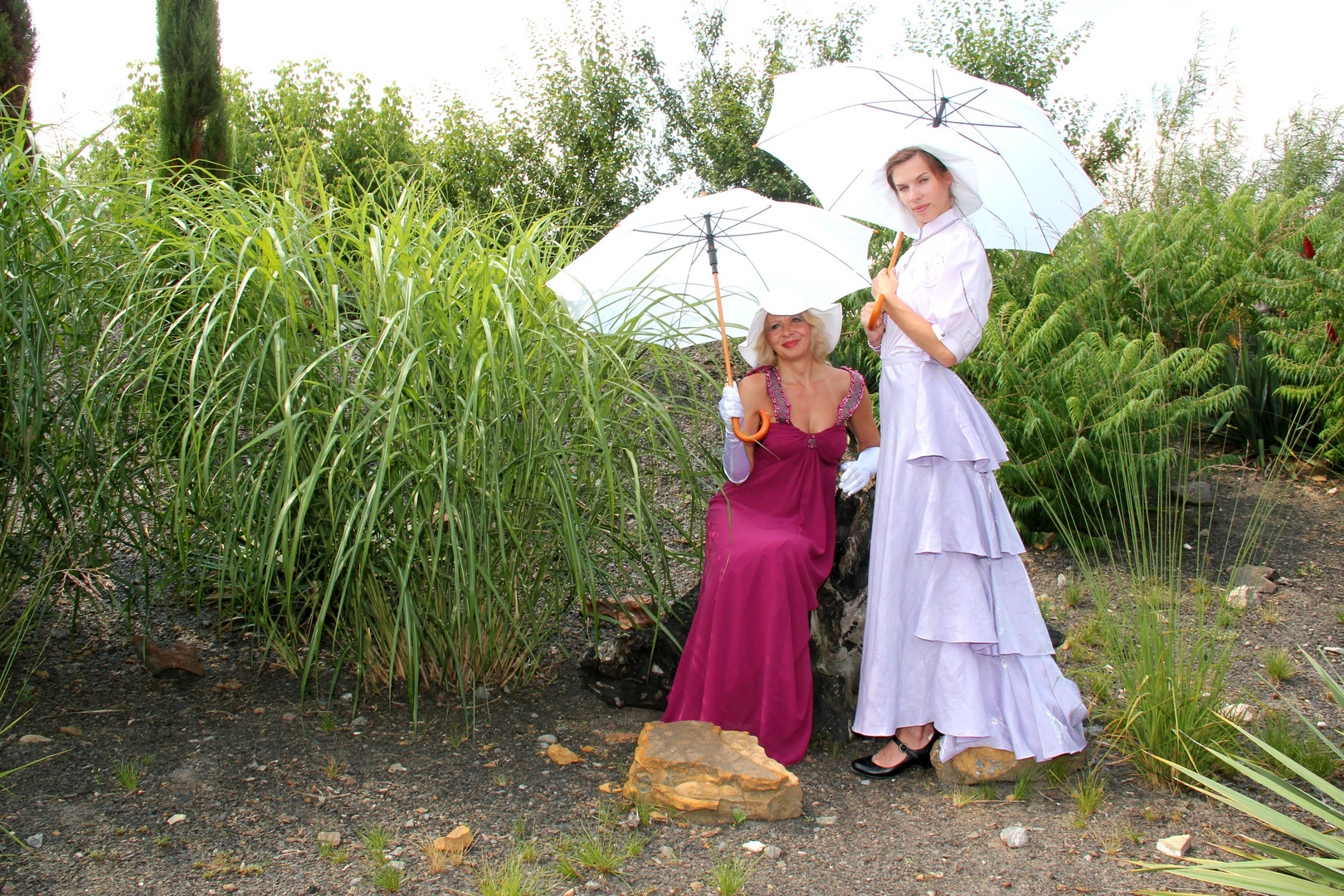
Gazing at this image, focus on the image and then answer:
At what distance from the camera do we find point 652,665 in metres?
3.49

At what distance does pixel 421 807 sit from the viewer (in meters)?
2.71

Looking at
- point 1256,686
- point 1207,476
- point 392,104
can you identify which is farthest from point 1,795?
point 392,104

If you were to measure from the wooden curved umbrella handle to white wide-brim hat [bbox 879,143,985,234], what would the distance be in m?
0.78

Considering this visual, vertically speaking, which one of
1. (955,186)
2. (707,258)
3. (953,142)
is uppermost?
(953,142)

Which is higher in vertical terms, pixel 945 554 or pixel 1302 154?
pixel 1302 154

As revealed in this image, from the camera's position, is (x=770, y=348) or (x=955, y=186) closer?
(x=955, y=186)

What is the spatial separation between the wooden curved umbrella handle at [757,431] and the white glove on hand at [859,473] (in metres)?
0.32

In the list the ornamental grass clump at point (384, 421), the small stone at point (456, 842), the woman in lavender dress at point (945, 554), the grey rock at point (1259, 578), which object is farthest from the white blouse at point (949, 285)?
the grey rock at point (1259, 578)

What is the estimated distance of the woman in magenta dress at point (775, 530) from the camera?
3074 millimetres

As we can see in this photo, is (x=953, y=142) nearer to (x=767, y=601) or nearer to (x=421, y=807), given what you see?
(x=767, y=601)

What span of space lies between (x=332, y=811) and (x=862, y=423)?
82.2 inches

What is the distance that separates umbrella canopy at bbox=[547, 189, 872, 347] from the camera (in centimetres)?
332

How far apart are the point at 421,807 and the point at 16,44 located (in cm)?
809

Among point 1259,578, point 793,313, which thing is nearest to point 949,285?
point 793,313
